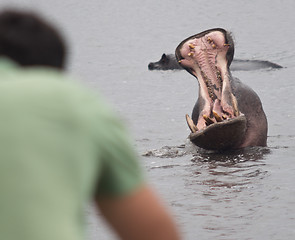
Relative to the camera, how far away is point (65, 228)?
59.7 inches

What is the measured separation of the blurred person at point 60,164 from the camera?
4.87 ft

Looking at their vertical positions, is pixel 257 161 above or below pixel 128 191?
below

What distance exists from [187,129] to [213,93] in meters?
2.27

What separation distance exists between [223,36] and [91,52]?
14.6 metres

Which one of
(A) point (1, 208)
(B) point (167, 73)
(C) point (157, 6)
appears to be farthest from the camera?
(C) point (157, 6)

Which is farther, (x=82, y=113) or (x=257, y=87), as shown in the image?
(x=257, y=87)

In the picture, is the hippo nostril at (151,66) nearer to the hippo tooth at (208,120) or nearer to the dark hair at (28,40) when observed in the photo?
the hippo tooth at (208,120)

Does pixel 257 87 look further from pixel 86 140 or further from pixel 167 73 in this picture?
pixel 86 140

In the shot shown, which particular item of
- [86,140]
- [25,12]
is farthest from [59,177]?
[25,12]

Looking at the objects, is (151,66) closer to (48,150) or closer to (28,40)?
(28,40)

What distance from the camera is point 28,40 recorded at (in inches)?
63.2

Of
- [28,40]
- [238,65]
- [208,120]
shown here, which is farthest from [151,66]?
[28,40]

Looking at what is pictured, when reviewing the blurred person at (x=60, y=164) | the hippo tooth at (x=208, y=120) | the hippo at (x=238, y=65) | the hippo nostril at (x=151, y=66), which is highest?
the blurred person at (x=60, y=164)

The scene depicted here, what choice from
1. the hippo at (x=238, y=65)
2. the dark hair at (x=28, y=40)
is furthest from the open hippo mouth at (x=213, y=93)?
the hippo at (x=238, y=65)
